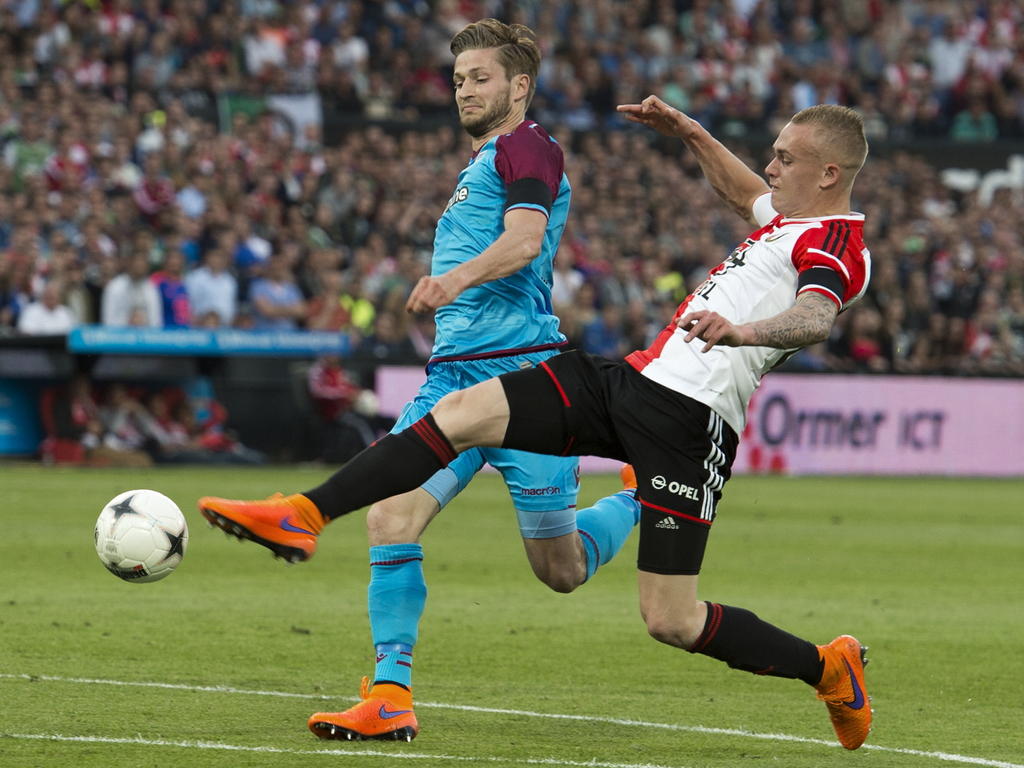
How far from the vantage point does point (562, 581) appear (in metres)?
6.38

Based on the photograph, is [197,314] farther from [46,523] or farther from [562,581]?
[562,581]

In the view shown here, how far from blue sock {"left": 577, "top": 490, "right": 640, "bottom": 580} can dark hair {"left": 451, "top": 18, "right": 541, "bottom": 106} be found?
5.26 feet

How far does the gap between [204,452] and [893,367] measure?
9424 mm

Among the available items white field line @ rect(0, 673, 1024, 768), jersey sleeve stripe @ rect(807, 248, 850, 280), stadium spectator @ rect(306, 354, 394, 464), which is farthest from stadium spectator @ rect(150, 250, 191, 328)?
jersey sleeve stripe @ rect(807, 248, 850, 280)

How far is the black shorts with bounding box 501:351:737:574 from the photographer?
554cm

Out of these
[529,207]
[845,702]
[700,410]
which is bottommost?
[845,702]

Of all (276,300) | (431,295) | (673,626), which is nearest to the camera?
(431,295)

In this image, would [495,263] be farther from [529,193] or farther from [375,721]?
[375,721]

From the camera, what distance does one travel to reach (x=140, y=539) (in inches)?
225

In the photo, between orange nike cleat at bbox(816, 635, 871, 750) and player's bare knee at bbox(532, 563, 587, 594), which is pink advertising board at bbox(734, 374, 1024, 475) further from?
orange nike cleat at bbox(816, 635, 871, 750)

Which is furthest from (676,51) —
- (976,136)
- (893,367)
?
(893,367)

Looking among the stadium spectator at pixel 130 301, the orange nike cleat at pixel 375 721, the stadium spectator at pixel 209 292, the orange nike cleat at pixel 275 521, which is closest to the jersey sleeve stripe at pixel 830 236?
the orange nike cleat at pixel 275 521

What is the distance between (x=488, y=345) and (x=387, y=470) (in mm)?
1046

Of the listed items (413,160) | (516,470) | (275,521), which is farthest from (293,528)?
(413,160)
